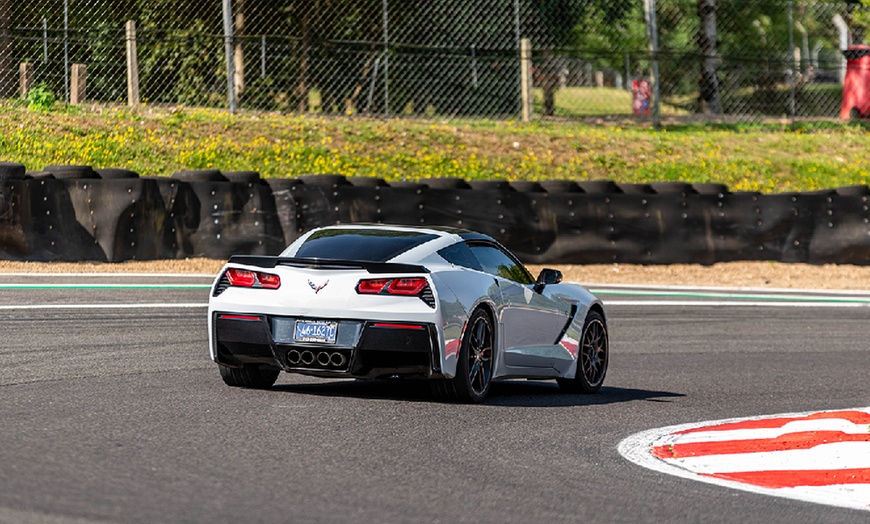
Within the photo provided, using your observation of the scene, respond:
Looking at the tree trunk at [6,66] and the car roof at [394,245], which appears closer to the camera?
the car roof at [394,245]

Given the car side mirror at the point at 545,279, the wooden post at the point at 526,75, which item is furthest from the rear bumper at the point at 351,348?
the wooden post at the point at 526,75

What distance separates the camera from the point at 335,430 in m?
7.66

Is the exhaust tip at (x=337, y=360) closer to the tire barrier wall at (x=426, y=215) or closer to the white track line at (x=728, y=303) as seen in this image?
the white track line at (x=728, y=303)

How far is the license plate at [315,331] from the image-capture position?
A: 864cm

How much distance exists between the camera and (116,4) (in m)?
23.0

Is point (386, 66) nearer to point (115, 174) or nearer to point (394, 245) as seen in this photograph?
point (115, 174)

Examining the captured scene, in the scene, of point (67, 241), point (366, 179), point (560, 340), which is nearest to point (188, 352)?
point (560, 340)

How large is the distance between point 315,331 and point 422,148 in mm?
15685

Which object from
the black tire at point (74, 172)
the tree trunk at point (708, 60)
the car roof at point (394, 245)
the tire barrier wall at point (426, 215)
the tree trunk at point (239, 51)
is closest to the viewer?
the car roof at point (394, 245)

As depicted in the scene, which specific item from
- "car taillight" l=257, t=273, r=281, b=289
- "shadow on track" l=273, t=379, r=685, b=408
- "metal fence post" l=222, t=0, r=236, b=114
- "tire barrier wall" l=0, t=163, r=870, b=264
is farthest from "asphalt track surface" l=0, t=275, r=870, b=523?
"metal fence post" l=222, t=0, r=236, b=114

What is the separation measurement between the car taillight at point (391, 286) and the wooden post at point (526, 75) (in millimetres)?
17671

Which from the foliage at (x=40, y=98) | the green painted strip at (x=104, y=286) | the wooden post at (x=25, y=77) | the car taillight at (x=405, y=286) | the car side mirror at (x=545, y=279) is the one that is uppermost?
the wooden post at (x=25, y=77)

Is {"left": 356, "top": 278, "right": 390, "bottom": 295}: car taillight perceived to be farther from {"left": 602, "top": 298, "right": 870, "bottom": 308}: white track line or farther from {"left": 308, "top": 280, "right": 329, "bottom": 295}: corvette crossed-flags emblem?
{"left": 602, "top": 298, "right": 870, "bottom": 308}: white track line

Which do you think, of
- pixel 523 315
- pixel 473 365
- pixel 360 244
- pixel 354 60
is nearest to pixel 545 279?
pixel 523 315
